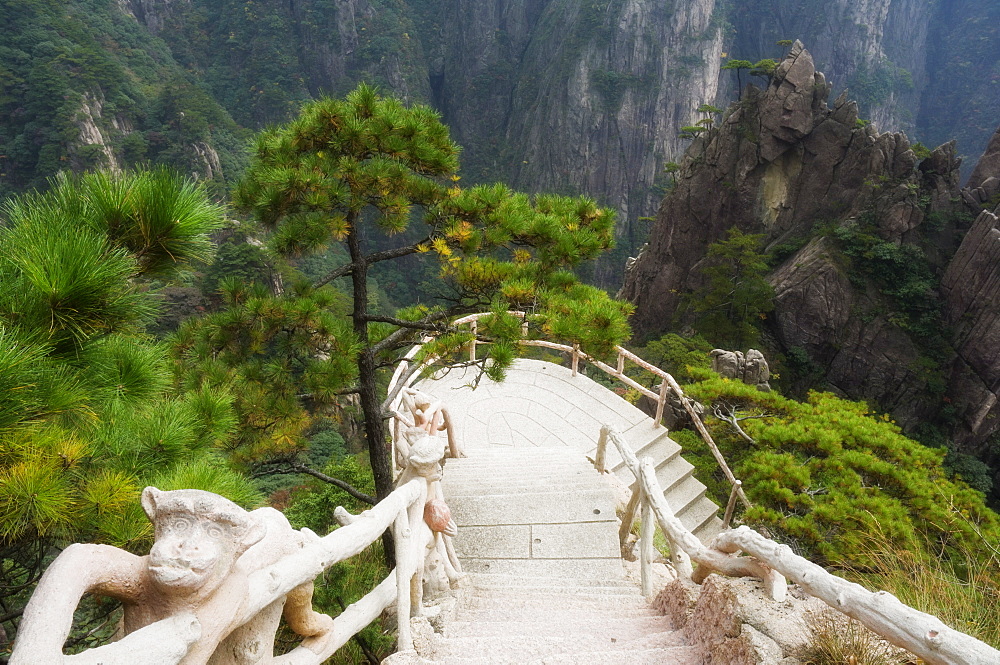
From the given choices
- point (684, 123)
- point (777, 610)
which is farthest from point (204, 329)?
point (684, 123)

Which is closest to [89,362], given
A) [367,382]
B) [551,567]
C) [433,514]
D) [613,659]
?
[433,514]

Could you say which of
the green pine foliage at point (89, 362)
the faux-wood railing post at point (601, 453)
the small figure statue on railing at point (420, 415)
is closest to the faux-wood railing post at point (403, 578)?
the green pine foliage at point (89, 362)

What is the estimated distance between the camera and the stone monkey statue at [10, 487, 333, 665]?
0.88 metres

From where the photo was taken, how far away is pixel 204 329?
10.9ft

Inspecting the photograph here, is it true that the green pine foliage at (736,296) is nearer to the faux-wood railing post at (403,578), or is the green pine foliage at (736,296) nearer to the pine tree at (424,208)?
the pine tree at (424,208)

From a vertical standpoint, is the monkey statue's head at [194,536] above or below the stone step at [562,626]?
above

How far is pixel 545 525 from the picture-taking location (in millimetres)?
3672

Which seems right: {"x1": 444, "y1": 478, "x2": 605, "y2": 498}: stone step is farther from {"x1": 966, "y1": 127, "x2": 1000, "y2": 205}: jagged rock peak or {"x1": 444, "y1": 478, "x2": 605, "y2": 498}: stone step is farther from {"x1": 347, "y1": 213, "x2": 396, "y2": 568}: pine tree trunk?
{"x1": 966, "y1": 127, "x2": 1000, "y2": 205}: jagged rock peak

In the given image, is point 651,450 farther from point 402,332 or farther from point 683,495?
point 402,332

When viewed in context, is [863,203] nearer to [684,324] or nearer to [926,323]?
[926,323]

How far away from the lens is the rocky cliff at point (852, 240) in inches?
579

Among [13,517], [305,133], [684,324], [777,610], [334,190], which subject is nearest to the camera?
[13,517]

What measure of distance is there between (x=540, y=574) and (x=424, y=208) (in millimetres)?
2737

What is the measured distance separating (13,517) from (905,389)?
19729 millimetres
